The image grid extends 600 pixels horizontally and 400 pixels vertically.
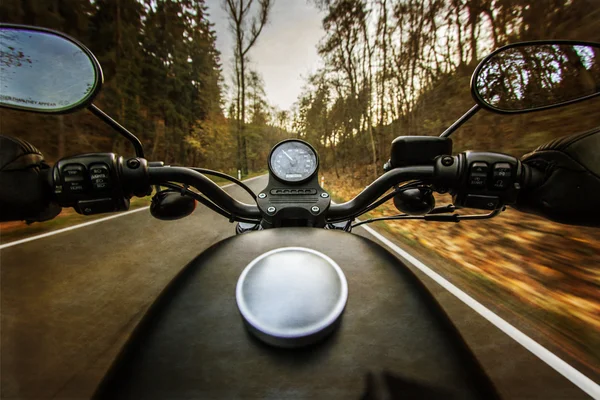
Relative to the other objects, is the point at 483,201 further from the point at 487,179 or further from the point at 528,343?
the point at 528,343

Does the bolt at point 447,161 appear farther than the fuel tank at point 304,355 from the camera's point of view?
Yes

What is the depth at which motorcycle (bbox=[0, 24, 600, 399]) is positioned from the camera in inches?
18.0

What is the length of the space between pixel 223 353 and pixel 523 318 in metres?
2.95

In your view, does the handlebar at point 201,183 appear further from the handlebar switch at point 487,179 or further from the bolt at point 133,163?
the handlebar switch at point 487,179

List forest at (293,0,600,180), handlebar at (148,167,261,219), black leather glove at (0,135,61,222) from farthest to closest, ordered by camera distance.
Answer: forest at (293,0,600,180) → handlebar at (148,167,261,219) → black leather glove at (0,135,61,222)

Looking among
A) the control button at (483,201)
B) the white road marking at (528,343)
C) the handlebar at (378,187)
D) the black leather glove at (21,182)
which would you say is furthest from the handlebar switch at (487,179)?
the white road marking at (528,343)

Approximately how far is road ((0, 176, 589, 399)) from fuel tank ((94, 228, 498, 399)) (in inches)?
64.8

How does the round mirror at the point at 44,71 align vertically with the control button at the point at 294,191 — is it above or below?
above

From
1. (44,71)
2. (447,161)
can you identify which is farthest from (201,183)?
(447,161)

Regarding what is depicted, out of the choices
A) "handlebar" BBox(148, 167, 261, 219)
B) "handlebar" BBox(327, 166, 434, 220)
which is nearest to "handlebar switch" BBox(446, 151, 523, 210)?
"handlebar" BBox(327, 166, 434, 220)

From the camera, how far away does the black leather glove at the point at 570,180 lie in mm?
866

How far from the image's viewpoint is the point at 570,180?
2.93 feet

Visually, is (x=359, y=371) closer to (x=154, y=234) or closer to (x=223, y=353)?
(x=223, y=353)

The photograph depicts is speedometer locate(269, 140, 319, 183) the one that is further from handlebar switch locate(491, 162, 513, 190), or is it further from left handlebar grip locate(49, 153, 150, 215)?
handlebar switch locate(491, 162, 513, 190)
